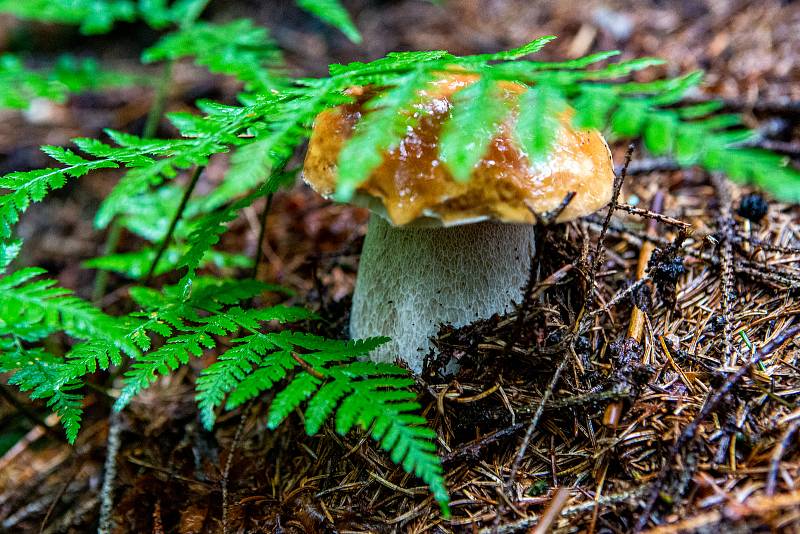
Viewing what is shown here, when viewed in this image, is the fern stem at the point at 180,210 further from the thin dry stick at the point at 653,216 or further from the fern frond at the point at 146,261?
the thin dry stick at the point at 653,216

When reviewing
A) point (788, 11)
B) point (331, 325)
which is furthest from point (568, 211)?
point (788, 11)

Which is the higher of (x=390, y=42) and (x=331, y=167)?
(x=390, y=42)

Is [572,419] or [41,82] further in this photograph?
[41,82]

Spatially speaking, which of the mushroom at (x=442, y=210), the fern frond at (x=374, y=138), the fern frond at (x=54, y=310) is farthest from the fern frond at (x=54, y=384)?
the fern frond at (x=374, y=138)

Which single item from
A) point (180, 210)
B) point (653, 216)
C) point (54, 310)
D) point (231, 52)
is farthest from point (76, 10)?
point (653, 216)

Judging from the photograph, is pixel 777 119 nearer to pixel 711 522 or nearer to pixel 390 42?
pixel 711 522

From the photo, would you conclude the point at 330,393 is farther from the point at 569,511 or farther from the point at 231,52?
the point at 231,52

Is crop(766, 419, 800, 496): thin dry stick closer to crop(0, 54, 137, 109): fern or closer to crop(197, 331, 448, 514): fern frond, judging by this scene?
crop(197, 331, 448, 514): fern frond

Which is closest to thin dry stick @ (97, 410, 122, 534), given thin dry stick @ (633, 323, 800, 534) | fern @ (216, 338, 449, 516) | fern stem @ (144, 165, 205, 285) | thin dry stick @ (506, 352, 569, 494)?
fern stem @ (144, 165, 205, 285)
